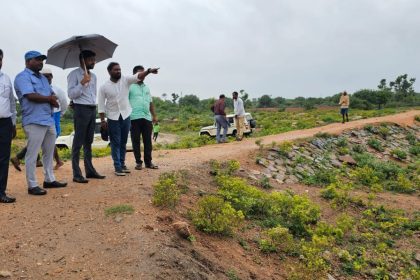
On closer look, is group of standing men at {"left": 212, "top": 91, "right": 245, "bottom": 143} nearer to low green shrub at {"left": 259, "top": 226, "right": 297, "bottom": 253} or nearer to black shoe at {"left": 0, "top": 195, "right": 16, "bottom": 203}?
low green shrub at {"left": 259, "top": 226, "right": 297, "bottom": 253}

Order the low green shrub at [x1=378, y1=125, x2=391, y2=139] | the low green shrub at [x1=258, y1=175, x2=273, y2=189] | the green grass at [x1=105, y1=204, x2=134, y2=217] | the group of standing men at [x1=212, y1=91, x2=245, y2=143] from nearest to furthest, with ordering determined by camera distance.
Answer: the green grass at [x1=105, y1=204, x2=134, y2=217], the low green shrub at [x1=258, y1=175, x2=273, y2=189], the group of standing men at [x1=212, y1=91, x2=245, y2=143], the low green shrub at [x1=378, y1=125, x2=391, y2=139]

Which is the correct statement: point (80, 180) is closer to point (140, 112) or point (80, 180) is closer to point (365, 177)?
point (140, 112)

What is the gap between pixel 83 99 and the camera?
5.95m

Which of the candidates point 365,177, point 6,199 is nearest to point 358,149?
point 365,177

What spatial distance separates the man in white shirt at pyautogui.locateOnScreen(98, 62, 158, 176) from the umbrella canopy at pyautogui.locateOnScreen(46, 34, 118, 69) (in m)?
0.30

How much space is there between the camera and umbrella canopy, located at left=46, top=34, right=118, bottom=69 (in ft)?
19.2

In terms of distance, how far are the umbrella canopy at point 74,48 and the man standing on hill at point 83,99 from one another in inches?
6.9

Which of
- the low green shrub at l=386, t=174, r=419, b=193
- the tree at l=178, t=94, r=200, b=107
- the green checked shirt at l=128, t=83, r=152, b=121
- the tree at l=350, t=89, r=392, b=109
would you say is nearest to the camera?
the green checked shirt at l=128, t=83, r=152, b=121

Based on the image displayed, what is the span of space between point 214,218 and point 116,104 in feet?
7.93

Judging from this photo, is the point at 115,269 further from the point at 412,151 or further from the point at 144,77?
the point at 412,151

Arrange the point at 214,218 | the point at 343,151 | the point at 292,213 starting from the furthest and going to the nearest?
the point at 343,151
the point at 292,213
the point at 214,218

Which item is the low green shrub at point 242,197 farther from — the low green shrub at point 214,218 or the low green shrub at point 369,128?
the low green shrub at point 369,128

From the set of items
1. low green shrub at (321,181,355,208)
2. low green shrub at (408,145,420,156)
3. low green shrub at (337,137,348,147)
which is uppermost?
low green shrub at (337,137,348,147)

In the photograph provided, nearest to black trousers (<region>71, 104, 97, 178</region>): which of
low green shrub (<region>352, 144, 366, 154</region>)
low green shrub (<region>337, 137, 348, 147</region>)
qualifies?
low green shrub (<region>337, 137, 348, 147</region>)
